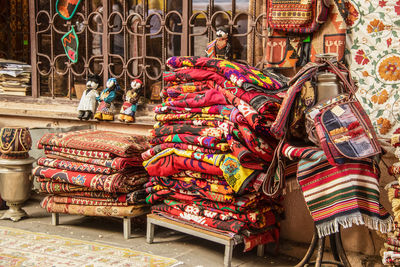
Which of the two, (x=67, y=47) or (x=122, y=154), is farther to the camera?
(x=67, y=47)

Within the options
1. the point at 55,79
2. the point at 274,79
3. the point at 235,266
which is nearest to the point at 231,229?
the point at 235,266

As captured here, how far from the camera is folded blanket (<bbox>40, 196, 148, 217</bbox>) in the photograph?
363 centimetres

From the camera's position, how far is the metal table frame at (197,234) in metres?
3.02

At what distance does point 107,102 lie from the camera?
14.1ft

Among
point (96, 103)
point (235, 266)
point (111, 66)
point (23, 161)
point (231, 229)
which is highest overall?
point (111, 66)

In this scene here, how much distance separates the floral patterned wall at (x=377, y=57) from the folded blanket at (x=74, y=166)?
6.41ft

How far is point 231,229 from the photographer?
3023mm

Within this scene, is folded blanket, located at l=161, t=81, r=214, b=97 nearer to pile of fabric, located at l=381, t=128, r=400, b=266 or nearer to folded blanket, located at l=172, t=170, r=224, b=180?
folded blanket, located at l=172, t=170, r=224, b=180

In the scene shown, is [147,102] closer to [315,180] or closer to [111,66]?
[111,66]

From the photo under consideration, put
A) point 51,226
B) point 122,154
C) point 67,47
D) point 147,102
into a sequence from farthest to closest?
point 67,47, point 147,102, point 51,226, point 122,154

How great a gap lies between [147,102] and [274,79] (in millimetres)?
1594

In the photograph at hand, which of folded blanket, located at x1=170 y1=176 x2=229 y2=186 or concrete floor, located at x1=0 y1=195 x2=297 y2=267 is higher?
folded blanket, located at x1=170 y1=176 x2=229 y2=186

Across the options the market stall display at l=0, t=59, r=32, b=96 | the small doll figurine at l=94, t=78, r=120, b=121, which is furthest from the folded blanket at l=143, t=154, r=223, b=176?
the market stall display at l=0, t=59, r=32, b=96

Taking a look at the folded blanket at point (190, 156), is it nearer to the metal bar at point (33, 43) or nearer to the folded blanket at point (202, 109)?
the folded blanket at point (202, 109)
